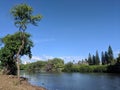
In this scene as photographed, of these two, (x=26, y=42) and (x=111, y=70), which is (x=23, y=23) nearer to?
(x=26, y=42)

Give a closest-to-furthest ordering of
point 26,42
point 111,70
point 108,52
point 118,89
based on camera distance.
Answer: point 118,89 → point 26,42 → point 111,70 → point 108,52

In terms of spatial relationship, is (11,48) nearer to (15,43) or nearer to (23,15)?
(15,43)

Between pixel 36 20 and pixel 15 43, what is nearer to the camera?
pixel 36 20

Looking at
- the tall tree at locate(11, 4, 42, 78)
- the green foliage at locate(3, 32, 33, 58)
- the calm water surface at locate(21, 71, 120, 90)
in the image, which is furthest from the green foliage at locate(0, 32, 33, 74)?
the tall tree at locate(11, 4, 42, 78)

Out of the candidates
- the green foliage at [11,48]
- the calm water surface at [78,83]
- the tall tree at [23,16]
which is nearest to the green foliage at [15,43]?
the green foliage at [11,48]

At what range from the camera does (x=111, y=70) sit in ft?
528

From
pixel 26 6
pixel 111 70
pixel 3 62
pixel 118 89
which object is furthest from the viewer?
pixel 111 70

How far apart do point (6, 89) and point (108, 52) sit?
175272 millimetres

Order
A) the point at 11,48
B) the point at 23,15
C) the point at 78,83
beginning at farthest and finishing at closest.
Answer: the point at 11,48 < the point at 78,83 < the point at 23,15

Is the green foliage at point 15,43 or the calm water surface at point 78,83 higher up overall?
the green foliage at point 15,43

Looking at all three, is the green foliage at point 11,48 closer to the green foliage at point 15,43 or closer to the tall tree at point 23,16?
the green foliage at point 15,43

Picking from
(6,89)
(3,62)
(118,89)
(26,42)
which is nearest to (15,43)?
(26,42)

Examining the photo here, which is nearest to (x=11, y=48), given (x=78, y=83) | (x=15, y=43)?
(x=15, y=43)

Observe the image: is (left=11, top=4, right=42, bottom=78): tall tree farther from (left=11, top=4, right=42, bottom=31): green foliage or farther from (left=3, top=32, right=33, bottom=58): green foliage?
(left=3, top=32, right=33, bottom=58): green foliage
